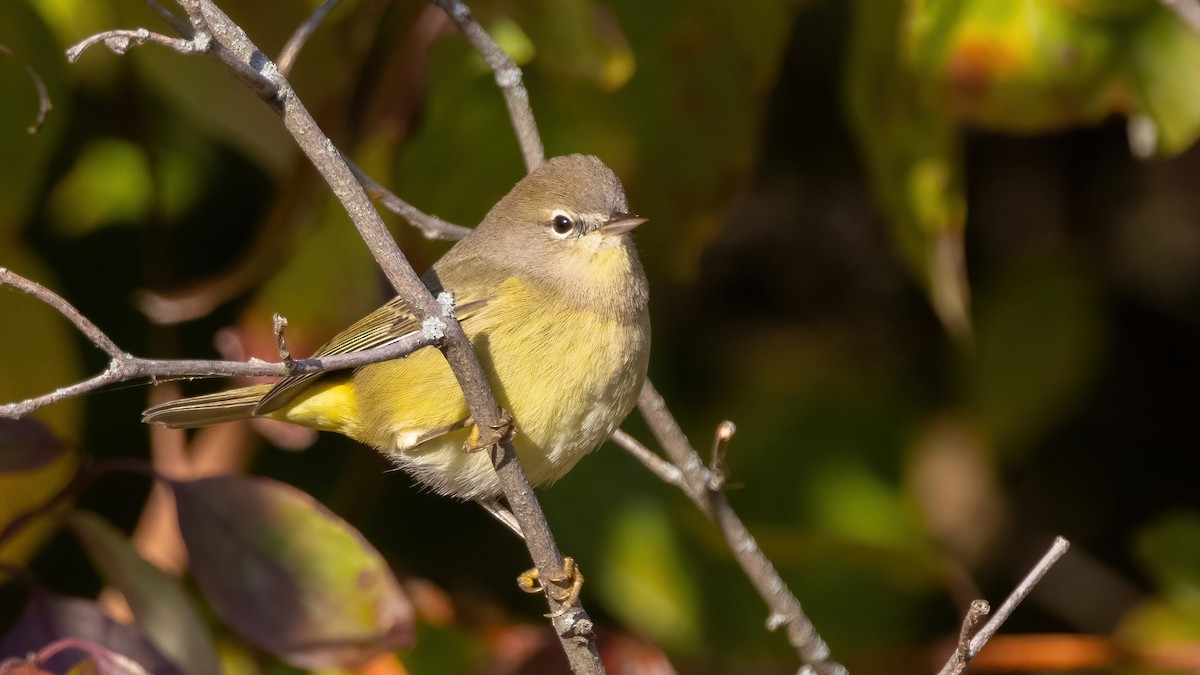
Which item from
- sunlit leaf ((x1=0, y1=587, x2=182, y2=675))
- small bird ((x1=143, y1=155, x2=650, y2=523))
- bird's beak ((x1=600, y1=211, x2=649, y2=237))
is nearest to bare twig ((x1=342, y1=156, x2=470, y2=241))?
small bird ((x1=143, y1=155, x2=650, y2=523))

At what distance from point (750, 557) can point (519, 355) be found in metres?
0.64

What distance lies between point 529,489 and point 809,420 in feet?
6.56

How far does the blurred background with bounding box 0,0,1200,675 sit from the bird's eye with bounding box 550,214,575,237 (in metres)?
0.15

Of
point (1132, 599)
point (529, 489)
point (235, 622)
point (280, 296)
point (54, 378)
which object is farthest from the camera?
point (1132, 599)

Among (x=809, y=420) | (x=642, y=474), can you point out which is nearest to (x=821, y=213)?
(x=809, y=420)

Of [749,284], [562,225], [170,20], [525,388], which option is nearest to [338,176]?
[170,20]

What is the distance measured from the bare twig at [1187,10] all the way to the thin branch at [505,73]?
115 cm

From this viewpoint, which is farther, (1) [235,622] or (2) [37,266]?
(2) [37,266]

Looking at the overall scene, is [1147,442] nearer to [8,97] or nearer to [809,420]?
[809,420]

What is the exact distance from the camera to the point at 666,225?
2951mm

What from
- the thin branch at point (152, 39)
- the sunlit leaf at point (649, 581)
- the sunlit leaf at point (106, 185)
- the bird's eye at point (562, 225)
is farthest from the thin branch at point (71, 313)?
the sunlit leaf at point (649, 581)

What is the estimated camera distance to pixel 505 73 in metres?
2.61

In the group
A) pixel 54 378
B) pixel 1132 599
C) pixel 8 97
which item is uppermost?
pixel 8 97

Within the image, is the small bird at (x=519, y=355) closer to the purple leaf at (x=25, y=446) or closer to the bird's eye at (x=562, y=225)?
the bird's eye at (x=562, y=225)
